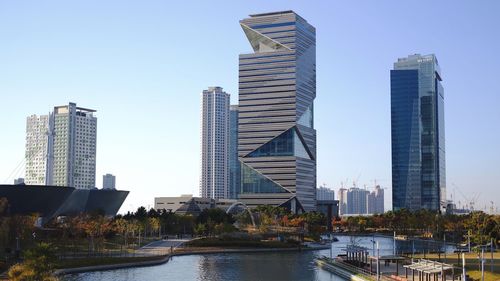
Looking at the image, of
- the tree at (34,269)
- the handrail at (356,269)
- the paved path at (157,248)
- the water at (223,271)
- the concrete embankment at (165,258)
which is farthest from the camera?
the paved path at (157,248)

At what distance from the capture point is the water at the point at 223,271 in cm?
8388

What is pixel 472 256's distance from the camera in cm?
10556

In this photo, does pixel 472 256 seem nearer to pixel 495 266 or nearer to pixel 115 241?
pixel 495 266

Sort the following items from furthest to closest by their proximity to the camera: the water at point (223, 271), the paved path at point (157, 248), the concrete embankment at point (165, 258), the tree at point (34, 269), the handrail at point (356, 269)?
the paved path at point (157, 248) < the concrete embankment at point (165, 258) < the water at point (223, 271) < the handrail at point (356, 269) < the tree at point (34, 269)

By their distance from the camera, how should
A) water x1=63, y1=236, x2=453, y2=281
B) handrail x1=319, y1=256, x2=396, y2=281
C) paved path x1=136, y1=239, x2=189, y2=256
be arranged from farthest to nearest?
paved path x1=136, y1=239, x2=189, y2=256
water x1=63, y1=236, x2=453, y2=281
handrail x1=319, y1=256, x2=396, y2=281

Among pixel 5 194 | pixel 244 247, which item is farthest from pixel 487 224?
pixel 5 194

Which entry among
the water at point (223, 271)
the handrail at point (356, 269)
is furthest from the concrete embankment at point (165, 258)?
the handrail at point (356, 269)

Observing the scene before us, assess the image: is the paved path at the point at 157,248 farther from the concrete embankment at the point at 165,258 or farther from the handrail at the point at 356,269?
the handrail at the point at 356,269

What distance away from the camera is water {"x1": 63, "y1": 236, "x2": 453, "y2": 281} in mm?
83875

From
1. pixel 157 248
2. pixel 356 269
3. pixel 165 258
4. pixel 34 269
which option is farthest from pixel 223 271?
pixel 157 248

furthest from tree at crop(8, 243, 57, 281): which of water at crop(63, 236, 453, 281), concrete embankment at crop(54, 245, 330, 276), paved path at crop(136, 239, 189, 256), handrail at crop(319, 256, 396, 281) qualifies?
paved path at crop(136, 239, 189, 256)

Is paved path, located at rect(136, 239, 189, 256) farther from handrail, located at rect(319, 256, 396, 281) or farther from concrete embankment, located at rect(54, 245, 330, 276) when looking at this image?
handrail, located at rect(319, 256, 396, 281)

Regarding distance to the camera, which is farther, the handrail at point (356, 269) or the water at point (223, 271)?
the water at point (223, 271)

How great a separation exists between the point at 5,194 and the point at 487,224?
103 metres
